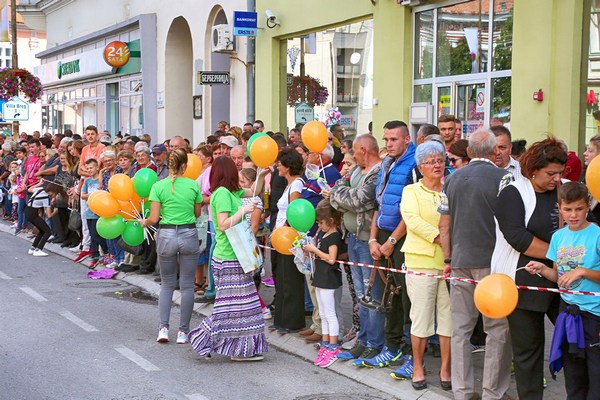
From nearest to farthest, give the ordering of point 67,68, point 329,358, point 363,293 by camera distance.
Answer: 1. point 363,293
2. point 329,358
3. point 67,68

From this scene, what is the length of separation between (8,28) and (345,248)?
123ft

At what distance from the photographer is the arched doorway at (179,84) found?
25703mm

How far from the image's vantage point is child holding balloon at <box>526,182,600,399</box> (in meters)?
5.56

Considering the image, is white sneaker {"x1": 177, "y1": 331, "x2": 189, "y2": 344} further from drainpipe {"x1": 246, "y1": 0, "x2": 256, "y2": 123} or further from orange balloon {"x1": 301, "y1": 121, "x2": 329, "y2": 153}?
drainpipe {"x1": 246, "y1": 0, "x2": 256, "y2": 123}

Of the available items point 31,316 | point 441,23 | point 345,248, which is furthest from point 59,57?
→ point 345,248

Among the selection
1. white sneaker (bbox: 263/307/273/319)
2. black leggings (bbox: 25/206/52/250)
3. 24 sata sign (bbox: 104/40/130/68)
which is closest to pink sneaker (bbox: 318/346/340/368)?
white sneaker (bbox: 263/307/273/319)

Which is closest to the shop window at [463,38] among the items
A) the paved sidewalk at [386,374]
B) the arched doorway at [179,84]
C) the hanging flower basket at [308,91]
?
the hanging flower basket at [308,91]

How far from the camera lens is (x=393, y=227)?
751cm

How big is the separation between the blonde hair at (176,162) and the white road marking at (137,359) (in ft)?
5.50

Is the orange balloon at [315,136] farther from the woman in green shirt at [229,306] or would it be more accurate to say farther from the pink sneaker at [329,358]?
the pink sneaker at [329,358]

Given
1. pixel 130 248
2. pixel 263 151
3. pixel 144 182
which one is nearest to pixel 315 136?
pixel 263 151

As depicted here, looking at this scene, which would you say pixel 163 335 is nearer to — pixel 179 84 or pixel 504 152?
pixel 504 152

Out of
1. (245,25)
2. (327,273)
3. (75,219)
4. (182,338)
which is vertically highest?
(245,25)

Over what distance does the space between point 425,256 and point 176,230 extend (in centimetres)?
292
